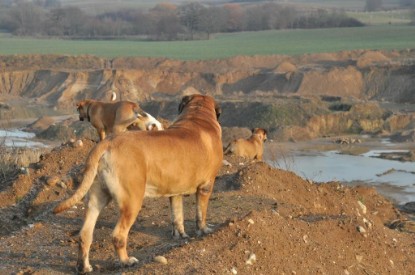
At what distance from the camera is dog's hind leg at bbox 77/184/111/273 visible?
31.4ft

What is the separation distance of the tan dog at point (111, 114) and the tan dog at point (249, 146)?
5.07 metres

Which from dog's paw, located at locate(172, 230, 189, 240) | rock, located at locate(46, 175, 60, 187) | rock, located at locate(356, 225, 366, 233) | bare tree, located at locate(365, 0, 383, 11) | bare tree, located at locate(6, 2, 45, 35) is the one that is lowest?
bare tree, located at locate(365, 0, 383, 11)

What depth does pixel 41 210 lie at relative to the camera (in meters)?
13.6

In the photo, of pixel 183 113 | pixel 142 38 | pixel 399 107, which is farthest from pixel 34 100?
pixel 142 38

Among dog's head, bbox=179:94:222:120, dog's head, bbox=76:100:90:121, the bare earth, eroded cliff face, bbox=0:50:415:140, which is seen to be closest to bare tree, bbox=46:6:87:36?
eroded cliff face, bbox=0:50:415:140

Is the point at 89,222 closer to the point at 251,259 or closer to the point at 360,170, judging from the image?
the point at 251,259

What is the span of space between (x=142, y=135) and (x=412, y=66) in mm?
54343

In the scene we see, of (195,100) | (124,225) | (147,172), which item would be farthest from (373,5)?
(124,225)

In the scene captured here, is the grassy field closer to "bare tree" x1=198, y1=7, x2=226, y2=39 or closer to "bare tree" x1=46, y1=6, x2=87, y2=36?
"bare tree" x1=198, y1=7, x2=226, y2=39

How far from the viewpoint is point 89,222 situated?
959 cm

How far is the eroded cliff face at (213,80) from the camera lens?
59031 mm

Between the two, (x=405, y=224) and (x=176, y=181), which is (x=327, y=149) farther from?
(x=176, y=181)

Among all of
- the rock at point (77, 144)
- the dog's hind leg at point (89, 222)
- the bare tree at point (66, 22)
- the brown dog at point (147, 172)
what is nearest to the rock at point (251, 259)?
the brown dog at point (147, 172)

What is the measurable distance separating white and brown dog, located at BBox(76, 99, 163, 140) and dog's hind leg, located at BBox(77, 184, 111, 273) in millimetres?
6505
